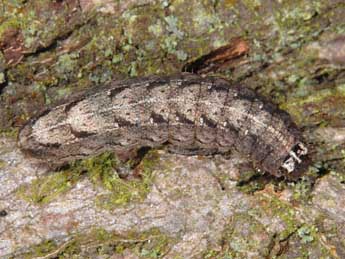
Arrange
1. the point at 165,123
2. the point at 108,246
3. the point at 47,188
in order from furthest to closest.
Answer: the point at 165,123 < the point at 47,188 < the point at 108,246

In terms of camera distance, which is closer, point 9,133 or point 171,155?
point 171,155

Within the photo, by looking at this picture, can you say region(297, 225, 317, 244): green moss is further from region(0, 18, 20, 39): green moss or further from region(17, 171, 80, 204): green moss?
region(0, 18, 20, 39): green moss

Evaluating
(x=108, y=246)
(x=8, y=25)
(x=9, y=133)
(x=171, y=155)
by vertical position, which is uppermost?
(x=8, y=25)

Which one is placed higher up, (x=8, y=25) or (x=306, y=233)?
(x=8, y=25)

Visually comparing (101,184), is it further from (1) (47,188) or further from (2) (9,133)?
(2) (9,133)

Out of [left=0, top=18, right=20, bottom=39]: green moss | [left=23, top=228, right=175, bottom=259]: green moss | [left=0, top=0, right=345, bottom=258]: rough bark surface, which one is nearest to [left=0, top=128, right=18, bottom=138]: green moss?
[left=0, top=0, right=345, bottom=258]: rough bark surface

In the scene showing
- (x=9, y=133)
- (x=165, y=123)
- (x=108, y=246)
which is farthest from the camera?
(x=9, y=133)

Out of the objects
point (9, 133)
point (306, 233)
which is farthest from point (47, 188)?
point (306, 233)
